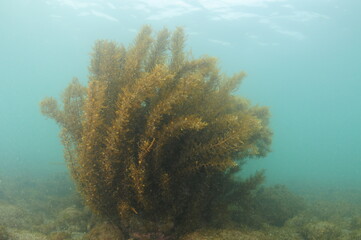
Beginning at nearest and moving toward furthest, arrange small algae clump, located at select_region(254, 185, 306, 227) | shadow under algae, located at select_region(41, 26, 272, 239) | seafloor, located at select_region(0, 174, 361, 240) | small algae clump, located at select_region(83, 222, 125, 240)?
shadow under algae, located at select_region(41, 26, 272, 239), seafloor, located at select_region(0, 174, 361, 240), small algae clump, located at select_region(83, 222, 125, 240), small algae clump, located at select_region(254, 185, 306, 227)

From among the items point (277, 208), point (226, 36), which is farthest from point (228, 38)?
point (277, 208)

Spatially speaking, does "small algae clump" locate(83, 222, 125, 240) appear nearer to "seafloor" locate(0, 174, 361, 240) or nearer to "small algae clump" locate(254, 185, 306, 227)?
"seafloor" locate(0, 174, 361, 240)

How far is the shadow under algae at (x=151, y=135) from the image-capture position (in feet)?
15.4

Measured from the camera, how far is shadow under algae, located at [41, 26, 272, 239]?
470 cm

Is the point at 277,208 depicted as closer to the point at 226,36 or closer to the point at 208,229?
the point at 208,229

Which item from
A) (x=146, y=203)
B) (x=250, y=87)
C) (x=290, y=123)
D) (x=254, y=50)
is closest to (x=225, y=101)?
(x=146, y=203)

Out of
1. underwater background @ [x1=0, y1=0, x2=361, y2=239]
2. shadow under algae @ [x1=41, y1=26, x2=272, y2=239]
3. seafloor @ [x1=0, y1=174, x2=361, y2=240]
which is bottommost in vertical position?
seafloor @ [x1=0, y1=174, x2=361, y2=240]

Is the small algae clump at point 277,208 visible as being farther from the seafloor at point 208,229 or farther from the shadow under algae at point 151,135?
the shadow under algae at point 151,135

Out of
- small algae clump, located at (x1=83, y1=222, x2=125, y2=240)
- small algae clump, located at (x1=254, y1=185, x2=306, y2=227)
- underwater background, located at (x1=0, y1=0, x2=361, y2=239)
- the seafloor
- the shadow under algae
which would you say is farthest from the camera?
underwater background, located at (x1=0, y1=0, x2=361, y2=239)

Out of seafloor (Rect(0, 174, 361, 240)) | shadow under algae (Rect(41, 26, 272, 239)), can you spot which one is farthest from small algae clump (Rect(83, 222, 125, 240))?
shadow under algae (Rect(41, 26, 272, 239))

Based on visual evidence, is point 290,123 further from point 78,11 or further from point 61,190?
point 61,190

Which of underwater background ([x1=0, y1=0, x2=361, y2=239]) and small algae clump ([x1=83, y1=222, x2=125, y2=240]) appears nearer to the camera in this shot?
small algae clump ([x1=83, y1=222, x2=125, y2=240])

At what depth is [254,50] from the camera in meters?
46.3

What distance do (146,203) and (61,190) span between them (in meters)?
14.7
